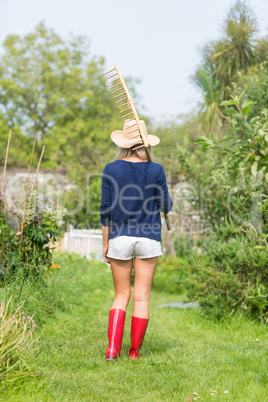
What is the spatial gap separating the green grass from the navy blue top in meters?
0.91

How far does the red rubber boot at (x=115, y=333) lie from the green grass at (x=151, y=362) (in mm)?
72

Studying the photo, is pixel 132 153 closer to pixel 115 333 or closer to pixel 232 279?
pixel 115 333

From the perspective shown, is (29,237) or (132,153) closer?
(132,153)

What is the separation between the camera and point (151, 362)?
2.91 metres

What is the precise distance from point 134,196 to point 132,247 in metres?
0.37

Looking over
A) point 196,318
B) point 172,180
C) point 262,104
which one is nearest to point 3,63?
point 172,180

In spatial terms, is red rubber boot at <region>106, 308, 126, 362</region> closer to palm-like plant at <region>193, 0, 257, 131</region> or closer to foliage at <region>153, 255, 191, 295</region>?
foliage at <region>153, 255, 191, 295</region>

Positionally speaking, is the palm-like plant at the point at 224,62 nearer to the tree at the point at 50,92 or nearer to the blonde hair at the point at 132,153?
the blonde hair at the point at 132,153

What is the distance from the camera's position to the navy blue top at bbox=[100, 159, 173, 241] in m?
3.06

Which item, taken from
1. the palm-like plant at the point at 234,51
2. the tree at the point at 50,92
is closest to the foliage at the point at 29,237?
the palm-like plant at the point at 234,51

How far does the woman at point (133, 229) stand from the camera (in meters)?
3.04

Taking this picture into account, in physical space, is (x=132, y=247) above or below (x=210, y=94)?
below

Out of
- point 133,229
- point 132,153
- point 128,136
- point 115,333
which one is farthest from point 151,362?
point 128,136

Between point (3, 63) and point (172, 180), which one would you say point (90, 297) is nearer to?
point (172, 180)
